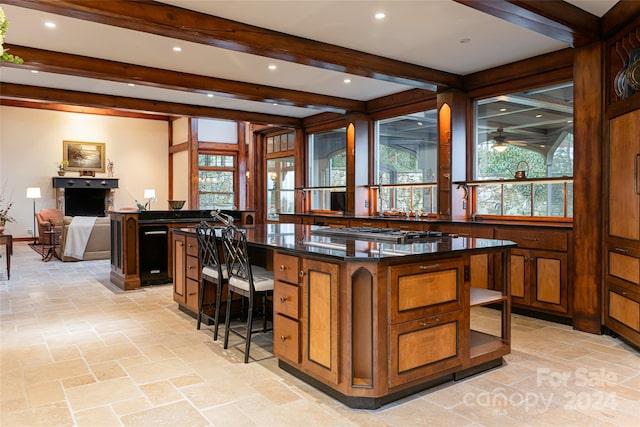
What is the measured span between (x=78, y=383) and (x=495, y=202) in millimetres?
4678

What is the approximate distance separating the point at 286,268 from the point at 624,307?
268 centimetres

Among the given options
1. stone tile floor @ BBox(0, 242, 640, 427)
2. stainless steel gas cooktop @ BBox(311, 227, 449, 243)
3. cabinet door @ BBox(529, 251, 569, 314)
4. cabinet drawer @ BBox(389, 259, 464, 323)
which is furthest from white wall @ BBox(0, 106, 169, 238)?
cabinet drawer @ BBox(389, 259, 464, 323)

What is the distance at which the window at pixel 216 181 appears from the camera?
12000 mm

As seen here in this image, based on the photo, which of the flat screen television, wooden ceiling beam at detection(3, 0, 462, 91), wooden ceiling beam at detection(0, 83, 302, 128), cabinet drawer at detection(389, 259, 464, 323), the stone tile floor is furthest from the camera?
the flat screen television

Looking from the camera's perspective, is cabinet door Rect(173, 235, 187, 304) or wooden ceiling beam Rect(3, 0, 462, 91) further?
cabinet door Rect(173, 235, 187, 304)

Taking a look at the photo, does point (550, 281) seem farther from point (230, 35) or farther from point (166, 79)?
point (166, 79)

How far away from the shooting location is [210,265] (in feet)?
12.7

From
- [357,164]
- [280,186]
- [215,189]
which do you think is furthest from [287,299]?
[215,189]

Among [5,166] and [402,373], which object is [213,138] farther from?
[402,373]

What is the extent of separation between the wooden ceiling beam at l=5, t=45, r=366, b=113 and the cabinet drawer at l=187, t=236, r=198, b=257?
2.25 metres

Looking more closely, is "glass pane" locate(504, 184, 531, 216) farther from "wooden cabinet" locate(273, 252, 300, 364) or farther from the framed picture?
the framed picture

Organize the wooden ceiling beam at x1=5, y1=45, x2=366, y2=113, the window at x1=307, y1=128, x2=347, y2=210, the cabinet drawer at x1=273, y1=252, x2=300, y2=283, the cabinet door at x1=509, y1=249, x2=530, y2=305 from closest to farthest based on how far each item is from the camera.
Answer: the cabinet drawer at x1=273, y1=252, x2=300, y2=283 → the cabinet door at x1=509, y1=249, x2=530, y2=305 → the wooden ceiling beam at x1=5, y1=45, x2=366, y2=113 → the window at x1=307, y1=128, x2=347, y2=210

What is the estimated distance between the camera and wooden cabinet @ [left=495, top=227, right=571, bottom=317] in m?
4.11

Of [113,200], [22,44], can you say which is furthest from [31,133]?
[22,44]
